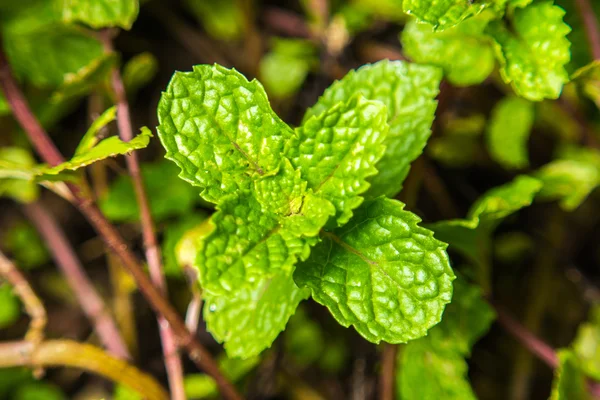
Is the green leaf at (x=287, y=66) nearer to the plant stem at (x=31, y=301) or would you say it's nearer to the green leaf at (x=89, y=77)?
the green leaf at (x=89, y=77)

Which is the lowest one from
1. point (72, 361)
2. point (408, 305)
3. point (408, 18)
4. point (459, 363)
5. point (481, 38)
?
point (72, 361)

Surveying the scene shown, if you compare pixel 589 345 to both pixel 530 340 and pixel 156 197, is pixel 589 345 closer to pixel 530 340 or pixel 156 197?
pixel 530 340

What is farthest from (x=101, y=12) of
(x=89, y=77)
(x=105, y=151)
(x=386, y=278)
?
(x=386, y=278)

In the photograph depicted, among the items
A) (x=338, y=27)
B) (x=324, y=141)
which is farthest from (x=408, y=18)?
(x=324, y=141)

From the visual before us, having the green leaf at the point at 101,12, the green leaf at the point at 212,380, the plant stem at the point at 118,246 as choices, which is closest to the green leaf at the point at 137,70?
the green leaf at the point at 101,12

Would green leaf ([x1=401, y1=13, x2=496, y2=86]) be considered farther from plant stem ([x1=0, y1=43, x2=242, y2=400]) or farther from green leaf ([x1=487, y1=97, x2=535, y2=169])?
plant stem ([x1=0, y1=43, x2=242, y2=400])

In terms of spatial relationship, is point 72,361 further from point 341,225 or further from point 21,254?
point 341,225
